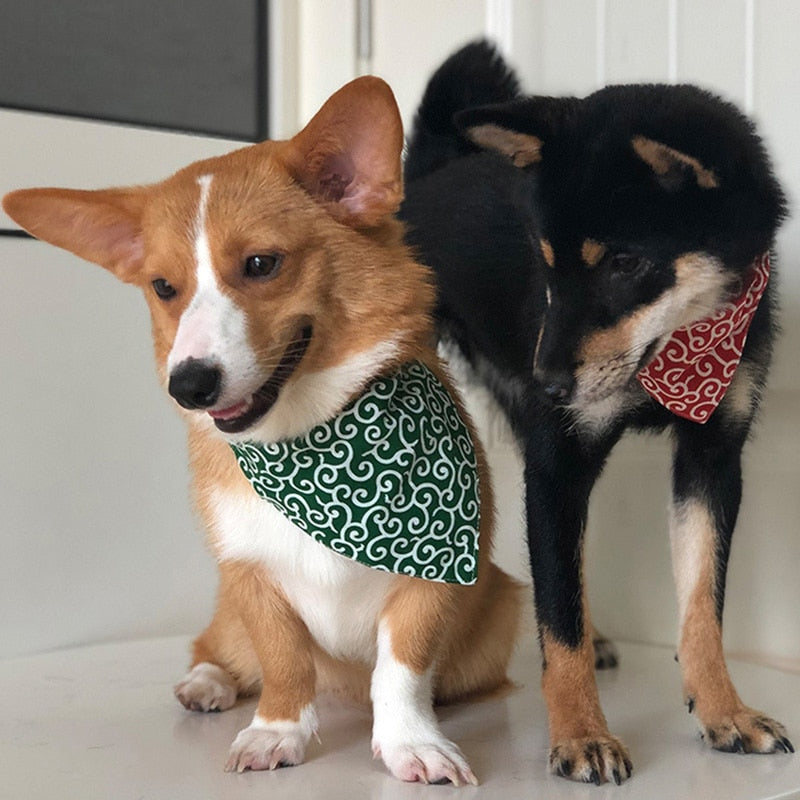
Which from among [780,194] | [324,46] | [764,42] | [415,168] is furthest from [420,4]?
[780,194]

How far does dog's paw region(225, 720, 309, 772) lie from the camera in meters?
1.20

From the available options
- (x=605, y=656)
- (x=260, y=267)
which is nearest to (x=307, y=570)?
(x=260, y=267)

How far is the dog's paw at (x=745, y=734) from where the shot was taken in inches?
49.6

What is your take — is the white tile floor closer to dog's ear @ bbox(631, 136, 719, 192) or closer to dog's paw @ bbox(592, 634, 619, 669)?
dog's paw @ bbox(592, 634, 619, 669)

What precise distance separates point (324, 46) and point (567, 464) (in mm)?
1297

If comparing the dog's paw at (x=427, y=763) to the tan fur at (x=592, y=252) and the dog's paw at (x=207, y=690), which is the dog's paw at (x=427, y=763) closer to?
the dog's paw at (x=207, y=690)

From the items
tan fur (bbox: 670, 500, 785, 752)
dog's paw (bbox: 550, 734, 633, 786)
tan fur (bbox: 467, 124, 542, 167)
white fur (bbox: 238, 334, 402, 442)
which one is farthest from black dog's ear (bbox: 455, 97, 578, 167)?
dog's paw (bbox: 550, 734, 633, 786)

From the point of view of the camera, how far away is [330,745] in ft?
4.29

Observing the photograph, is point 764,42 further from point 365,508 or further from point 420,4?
point 365,508

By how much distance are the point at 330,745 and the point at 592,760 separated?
12.3 inches

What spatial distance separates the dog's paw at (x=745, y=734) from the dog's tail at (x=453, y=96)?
89cm

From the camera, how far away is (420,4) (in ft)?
7.10

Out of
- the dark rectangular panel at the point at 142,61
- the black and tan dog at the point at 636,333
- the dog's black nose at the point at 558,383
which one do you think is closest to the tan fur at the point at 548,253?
the black and tan dog at the point at 636,333

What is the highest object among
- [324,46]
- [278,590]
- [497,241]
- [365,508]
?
[324,46]
